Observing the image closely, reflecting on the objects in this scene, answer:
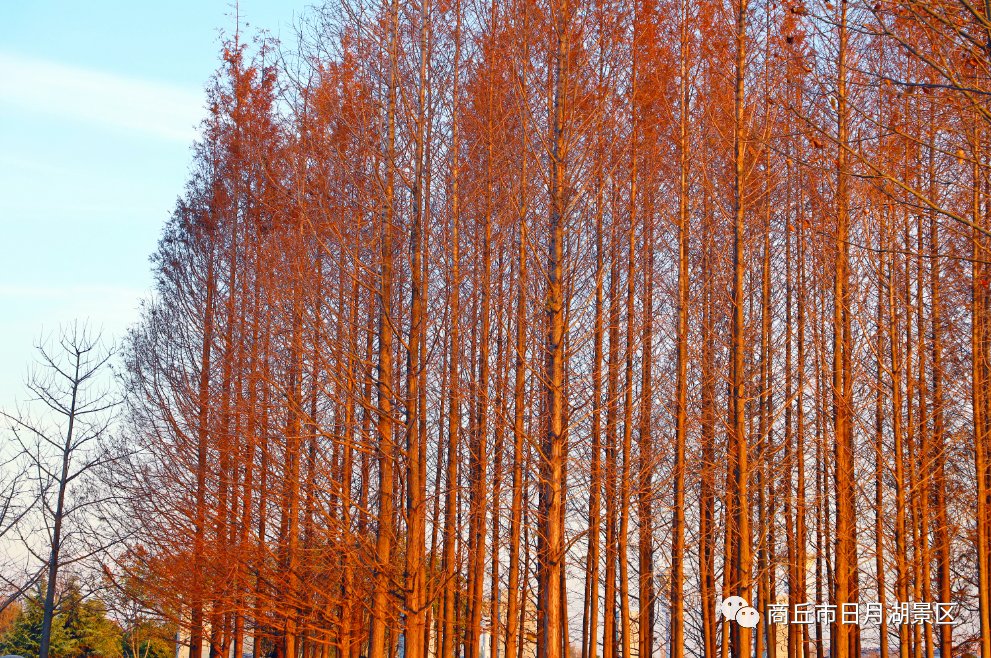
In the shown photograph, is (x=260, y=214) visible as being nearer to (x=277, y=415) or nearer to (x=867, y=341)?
(x=277, y=415)

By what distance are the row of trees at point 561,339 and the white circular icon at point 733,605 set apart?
0.15 meters

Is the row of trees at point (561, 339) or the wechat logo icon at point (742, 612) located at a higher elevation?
the row of trees at point (561, 339)

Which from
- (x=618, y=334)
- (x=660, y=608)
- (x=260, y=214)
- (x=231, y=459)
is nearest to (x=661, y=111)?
(x=618, y=334)

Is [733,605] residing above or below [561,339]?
below

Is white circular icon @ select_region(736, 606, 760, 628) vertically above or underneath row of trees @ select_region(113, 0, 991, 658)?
underneath

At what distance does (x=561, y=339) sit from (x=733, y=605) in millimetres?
3740

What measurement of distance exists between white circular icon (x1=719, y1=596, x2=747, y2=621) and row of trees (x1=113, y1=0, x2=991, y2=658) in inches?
6.1

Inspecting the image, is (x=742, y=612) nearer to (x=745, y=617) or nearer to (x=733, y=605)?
(x=745, y=617)

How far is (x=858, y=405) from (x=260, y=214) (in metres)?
9.10

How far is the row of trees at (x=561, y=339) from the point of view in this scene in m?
9.01

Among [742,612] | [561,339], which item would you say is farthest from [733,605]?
[561,339]

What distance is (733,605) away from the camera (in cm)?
972

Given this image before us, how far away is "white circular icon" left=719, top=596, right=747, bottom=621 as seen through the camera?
30.2 ft

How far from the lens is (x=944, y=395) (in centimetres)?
1255
